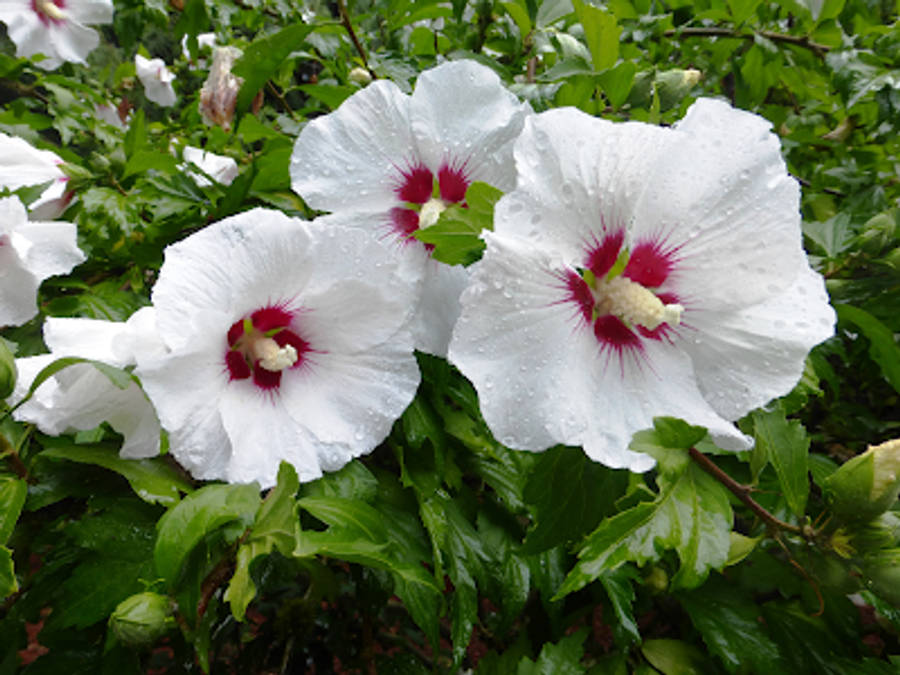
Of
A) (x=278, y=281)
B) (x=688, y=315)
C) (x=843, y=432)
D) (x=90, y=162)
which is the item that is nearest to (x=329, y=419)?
(x=278, y=281)

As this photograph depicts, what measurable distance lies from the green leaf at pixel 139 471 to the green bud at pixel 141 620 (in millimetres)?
100

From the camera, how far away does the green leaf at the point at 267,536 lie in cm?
55

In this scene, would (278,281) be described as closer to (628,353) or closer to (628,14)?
(628,353)

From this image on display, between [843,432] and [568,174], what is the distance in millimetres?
1676

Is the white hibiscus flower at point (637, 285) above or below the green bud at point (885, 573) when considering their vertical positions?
above

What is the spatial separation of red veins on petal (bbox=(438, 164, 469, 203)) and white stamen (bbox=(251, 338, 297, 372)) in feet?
0.88

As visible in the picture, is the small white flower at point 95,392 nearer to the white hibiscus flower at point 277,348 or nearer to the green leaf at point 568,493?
the white hibiscus flower at point 277,348

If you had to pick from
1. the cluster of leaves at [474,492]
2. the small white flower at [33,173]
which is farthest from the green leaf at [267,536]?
the small white flower at [33,173]

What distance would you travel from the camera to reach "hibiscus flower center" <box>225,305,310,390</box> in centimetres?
73

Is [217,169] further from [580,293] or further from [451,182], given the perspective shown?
[580,293]

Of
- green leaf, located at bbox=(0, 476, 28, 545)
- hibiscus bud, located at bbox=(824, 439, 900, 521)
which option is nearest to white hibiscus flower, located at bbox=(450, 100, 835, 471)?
hibiscus bud, located at bbox=(824, 439, 900, 521)

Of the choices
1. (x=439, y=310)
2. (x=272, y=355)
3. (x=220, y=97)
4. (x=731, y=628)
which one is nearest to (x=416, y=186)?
(x=439, y=310)

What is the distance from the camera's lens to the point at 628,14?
1292mm

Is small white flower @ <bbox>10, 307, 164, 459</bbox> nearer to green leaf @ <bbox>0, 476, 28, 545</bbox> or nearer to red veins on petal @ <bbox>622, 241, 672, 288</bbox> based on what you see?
green leaf @ <bbox>0, 476, 28, 545</bbox>
